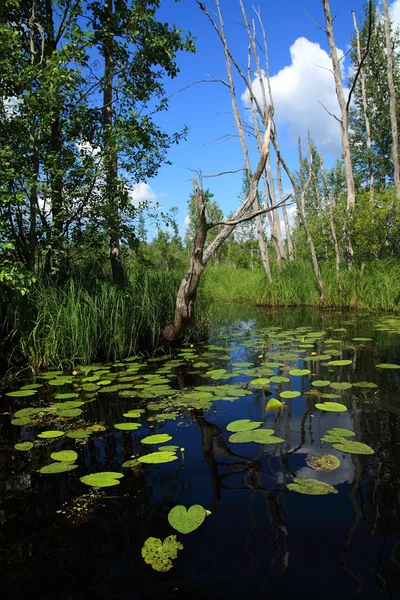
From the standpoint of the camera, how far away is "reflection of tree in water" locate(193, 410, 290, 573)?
1309 millimetres

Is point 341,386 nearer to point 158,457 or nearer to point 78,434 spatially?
point 158,457

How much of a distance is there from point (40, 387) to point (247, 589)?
2.88 metres

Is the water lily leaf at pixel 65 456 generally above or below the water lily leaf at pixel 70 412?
below

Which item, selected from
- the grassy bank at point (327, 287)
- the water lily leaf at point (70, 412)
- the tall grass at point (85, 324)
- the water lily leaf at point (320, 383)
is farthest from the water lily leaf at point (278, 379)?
the grassy bank at point (327, 287)

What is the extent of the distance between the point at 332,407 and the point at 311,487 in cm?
97

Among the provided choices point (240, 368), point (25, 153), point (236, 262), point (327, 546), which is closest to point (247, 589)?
point (327, 546)

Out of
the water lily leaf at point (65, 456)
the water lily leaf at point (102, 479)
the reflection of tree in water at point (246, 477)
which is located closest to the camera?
the reflection of tree in water at point (246, 477)

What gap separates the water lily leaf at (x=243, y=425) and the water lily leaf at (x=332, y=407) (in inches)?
19.0

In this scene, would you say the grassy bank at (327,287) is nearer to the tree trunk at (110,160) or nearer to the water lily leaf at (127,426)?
the tree trunk at (110,160)

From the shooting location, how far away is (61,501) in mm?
1646

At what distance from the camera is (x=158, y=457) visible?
194 cm

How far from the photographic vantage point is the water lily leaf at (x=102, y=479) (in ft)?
5.57

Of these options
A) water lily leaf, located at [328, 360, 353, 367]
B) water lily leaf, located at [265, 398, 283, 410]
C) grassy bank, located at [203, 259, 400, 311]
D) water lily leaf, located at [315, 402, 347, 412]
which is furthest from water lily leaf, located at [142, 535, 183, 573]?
grassy bank, located at [203, 259, 400, 311]

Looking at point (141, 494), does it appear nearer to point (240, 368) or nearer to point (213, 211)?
point (240, 368)
